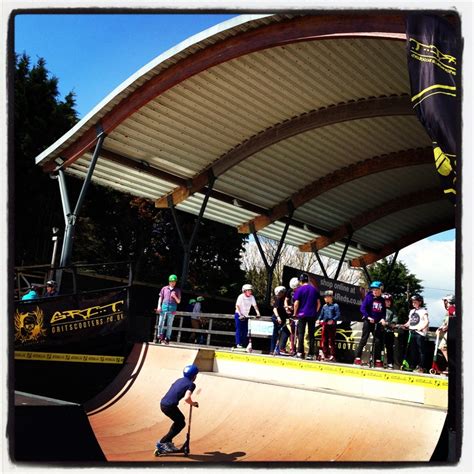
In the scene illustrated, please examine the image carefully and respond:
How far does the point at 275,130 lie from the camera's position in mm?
16734

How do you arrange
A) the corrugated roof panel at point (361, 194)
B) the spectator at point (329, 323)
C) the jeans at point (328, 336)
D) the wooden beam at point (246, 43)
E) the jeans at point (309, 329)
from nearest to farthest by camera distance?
the wooden beam at point (246, 43) → the jeans at point (309, 329) → the spectator at point (329, 323) → the jeans at point (328, 336) → the corrugated roof panel at point (361, 194)

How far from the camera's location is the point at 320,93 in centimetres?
1492

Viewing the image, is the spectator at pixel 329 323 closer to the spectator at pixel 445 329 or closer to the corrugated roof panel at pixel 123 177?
the spectator at pixel 445 329

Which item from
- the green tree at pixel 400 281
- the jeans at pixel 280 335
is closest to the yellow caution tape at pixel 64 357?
the jeans at pixel 280 335

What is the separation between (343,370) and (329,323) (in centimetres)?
145

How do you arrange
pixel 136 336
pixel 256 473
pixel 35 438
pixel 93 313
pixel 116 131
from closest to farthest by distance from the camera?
pixel 256 473
pixel 35 438
pixel 93 313
pixel 136 336
pixel 116 131

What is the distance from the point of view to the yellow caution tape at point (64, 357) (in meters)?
12.2

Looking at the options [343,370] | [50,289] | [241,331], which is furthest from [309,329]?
[50,289]

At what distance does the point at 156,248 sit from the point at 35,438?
1095 inches

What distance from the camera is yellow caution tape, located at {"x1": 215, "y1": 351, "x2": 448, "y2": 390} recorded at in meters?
8.70

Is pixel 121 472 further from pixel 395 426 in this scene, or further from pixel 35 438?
pixel 395 426

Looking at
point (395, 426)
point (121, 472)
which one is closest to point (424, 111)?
point (395, 426)

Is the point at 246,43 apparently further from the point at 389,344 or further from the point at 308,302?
the point at 389,344

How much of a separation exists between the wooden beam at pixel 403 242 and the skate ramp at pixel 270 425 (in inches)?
647
